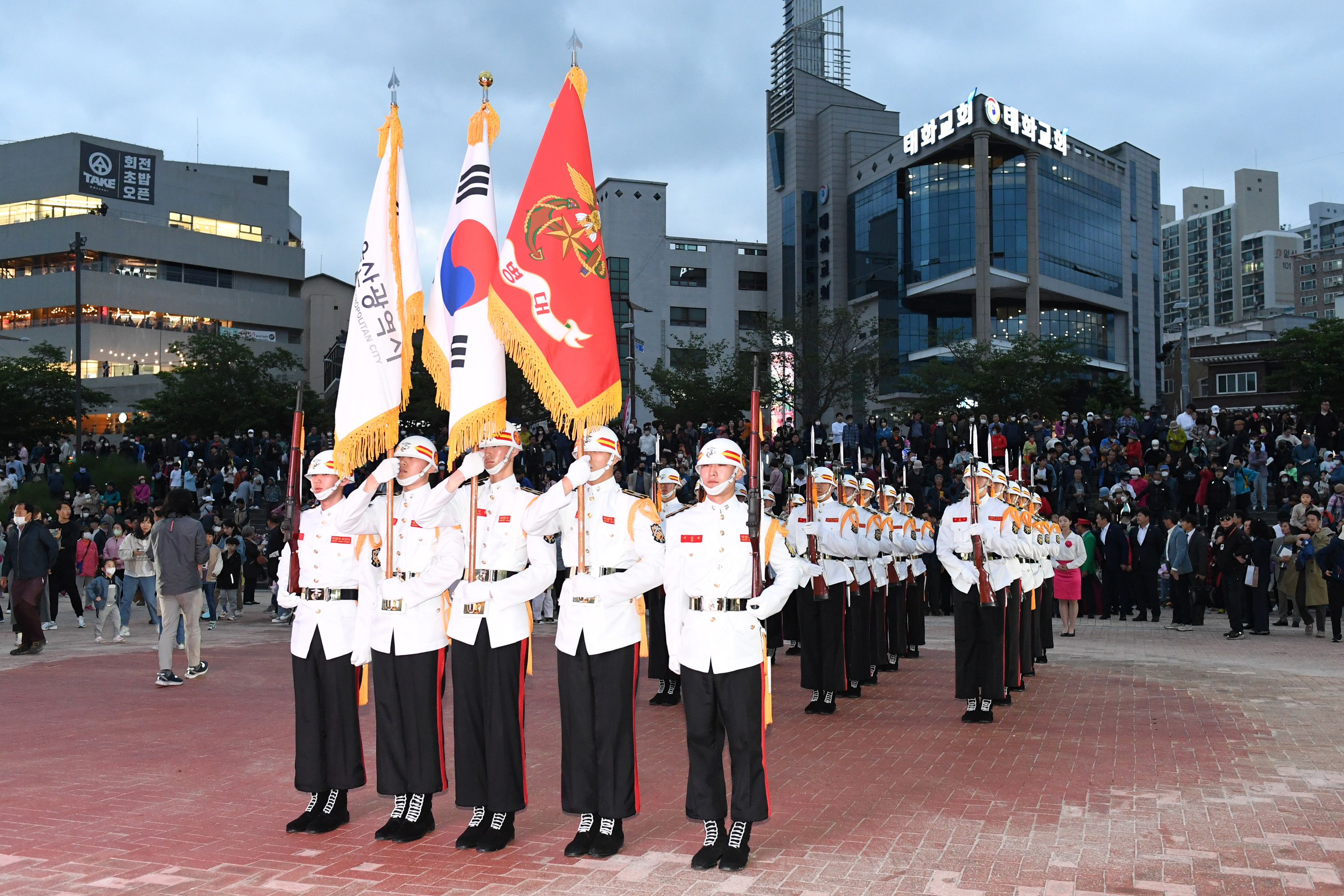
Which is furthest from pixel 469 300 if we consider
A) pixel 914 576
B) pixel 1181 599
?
pixel 1181 599

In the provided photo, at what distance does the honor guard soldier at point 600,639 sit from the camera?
238 inches

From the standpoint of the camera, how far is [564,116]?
7.48m

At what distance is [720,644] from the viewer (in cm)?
600

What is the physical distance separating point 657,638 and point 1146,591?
37.6 feet

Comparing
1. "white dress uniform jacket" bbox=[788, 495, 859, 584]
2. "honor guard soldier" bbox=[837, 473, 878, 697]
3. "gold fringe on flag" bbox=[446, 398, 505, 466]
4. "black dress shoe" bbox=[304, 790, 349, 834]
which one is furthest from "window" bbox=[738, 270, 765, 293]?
"black dress shoe" bbox=[304, 790, 349, 834]

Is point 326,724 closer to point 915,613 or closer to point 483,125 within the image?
point 483,125

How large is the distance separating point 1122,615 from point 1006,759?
13.4 metres

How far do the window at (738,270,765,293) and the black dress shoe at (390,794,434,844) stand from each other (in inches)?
2722

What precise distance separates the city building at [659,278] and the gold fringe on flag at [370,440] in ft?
186

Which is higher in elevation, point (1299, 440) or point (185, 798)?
point (1299, 440)

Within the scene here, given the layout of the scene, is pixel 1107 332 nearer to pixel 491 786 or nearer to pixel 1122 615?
pixel 1122 615

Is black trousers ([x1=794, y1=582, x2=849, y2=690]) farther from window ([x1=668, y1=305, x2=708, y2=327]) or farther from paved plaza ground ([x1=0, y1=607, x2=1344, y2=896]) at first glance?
window ([x1=668, y1=305, x2=708, y2=327])

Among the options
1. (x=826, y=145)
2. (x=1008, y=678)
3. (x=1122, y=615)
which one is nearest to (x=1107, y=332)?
(x=826, y=145)

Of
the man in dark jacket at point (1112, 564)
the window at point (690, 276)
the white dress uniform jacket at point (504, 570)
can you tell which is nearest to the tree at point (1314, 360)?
the man in dark jacket at point (1112, 564)
